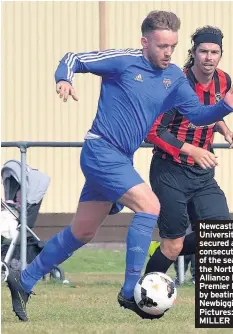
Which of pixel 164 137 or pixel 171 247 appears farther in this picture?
pixel 171 247

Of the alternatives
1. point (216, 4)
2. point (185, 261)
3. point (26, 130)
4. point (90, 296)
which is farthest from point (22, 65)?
point (90, 296)

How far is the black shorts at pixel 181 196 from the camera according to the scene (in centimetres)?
1123

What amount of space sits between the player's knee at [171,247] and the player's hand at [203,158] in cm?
99

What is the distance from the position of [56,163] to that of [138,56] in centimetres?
1007

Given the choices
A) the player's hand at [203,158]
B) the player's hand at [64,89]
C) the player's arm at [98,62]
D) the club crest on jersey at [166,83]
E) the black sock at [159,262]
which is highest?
the player's arm at [98,62]

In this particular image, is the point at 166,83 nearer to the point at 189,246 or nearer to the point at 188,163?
the point at 188,163

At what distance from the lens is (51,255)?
1052 centimetres

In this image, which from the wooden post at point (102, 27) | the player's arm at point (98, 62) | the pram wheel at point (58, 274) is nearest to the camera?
the player's arm at point (98, 62)

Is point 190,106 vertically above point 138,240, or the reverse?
point 190,106

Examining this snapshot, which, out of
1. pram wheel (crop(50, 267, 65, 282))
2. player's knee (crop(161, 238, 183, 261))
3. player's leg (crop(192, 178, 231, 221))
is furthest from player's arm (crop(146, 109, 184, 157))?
pram wheel (crop(50, 267, 65, 282))

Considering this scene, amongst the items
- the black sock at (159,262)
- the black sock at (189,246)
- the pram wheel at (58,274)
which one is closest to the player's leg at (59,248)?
the black sock at (159,262)

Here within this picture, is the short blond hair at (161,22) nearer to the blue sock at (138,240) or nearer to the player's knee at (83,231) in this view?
the blue sock at (138,240)

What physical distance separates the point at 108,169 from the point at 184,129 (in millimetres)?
1453

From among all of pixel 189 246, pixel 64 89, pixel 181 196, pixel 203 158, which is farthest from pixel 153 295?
pixel 189 246
